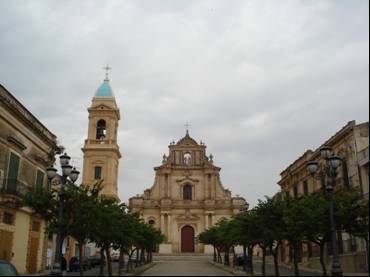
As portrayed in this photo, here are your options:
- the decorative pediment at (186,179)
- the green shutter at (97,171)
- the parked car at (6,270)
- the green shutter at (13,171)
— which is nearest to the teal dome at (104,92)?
the green shutter at (97,171)

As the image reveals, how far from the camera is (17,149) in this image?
82.4ft

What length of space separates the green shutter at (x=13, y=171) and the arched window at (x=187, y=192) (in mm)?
39424

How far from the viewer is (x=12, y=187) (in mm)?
23906

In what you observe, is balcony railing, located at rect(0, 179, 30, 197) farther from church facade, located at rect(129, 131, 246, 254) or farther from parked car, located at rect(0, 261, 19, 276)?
church facade, located at rect(129, 131, 246, 254)

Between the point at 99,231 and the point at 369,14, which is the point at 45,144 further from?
the point at 369,14

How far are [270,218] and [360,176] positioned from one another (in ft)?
22.9

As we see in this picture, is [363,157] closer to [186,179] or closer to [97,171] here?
[97,171]

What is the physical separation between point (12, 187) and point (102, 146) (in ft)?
104

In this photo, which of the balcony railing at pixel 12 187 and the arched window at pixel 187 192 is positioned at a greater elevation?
the arched window at pixel 187 192

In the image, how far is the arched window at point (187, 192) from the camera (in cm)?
6297

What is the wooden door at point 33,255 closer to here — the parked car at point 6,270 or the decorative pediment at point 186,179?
the parked car at point 6,270

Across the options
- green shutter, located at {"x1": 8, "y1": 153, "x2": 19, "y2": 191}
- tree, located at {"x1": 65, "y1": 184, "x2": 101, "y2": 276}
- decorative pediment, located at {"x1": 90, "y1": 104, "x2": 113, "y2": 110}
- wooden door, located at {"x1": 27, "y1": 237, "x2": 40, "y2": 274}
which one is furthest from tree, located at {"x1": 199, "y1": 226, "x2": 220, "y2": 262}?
tree, located at {"x1": 65, "y1": 184, "x2": 101, "y2": 276}

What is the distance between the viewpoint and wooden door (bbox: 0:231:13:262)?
2333 centimetres

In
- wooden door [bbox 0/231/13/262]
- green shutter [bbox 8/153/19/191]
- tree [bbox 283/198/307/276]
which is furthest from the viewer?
green shutter [bbox 8/153/19/191]
